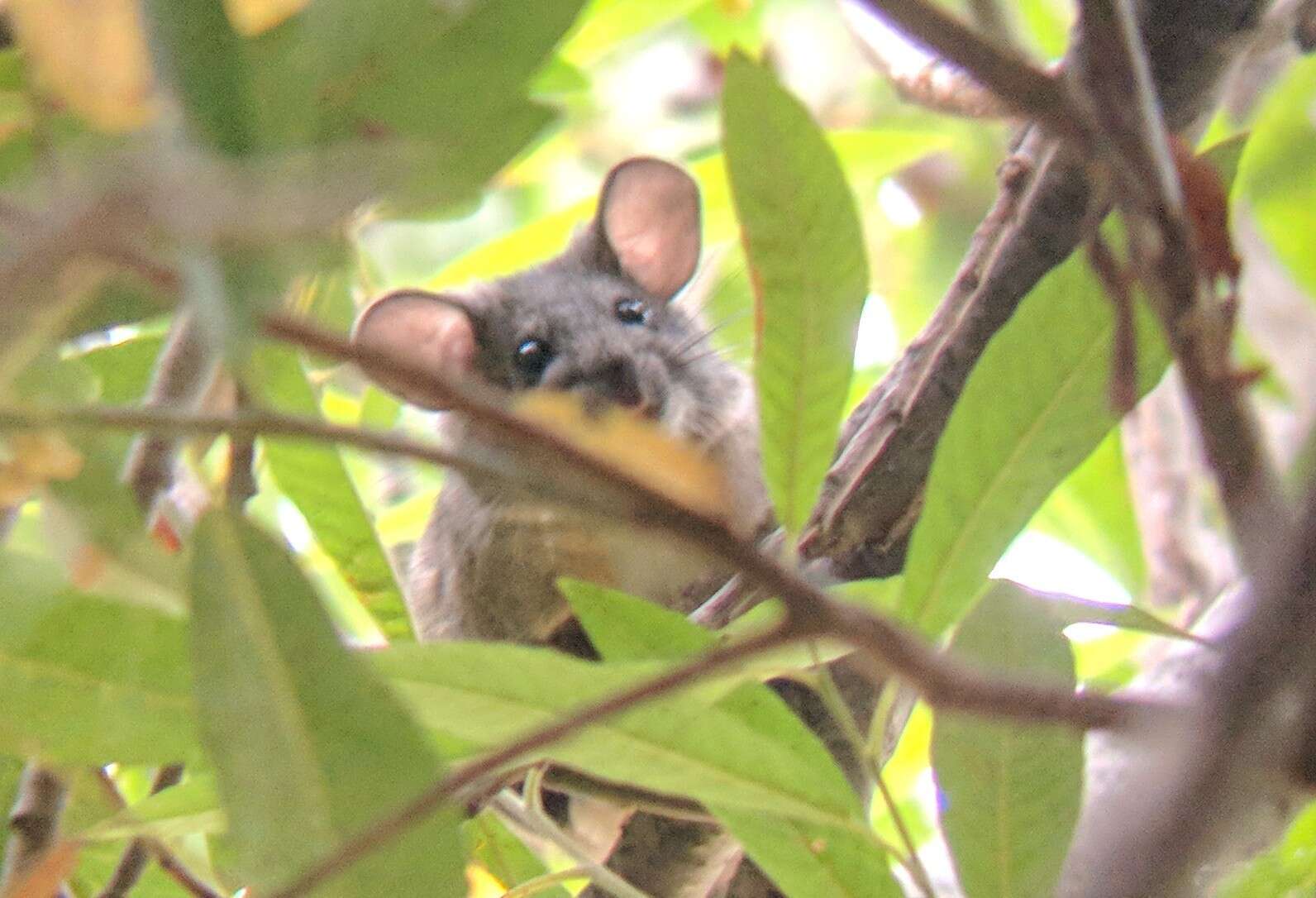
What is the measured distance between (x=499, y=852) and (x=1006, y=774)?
2.59 ft

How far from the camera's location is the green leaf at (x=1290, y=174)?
1.08m

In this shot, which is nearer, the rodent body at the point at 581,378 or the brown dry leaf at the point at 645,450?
the brown dry leaf at the point at 645,450

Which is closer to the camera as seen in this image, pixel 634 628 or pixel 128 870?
pixel 634 628

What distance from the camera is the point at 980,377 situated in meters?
1.28

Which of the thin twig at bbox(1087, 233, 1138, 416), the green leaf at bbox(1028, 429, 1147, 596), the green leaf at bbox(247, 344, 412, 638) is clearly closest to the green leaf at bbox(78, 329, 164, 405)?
the green leaf at bbox(247, 344, 412, 638)

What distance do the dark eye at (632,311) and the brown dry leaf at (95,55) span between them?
258 cm

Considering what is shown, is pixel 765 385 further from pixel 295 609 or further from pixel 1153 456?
pixel 1153 456

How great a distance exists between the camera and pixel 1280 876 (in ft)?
4.64

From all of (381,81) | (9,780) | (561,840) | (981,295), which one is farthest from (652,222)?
(381,81)

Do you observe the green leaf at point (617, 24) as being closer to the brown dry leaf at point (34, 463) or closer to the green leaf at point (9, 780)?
the green leaf at point (9, 780)

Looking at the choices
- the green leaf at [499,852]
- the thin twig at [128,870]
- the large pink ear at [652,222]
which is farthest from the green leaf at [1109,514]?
the thin twig at [128,870]

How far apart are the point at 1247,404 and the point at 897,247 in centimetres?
470

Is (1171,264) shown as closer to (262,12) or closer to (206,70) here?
(206,70)

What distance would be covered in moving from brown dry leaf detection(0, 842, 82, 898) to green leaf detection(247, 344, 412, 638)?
56 cm
